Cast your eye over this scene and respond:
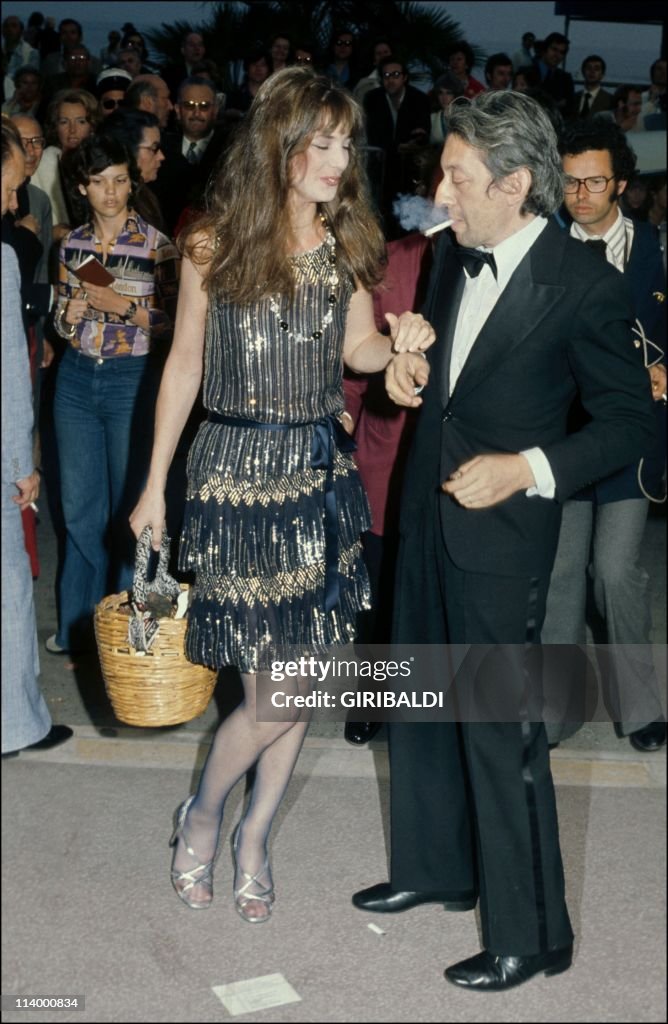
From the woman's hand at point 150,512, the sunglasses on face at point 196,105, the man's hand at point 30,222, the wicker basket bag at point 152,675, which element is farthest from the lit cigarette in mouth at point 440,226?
the sunglasses on face at point 196,105

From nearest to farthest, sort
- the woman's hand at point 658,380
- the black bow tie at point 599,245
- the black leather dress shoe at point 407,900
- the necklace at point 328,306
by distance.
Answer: the necklace at point 328,306 → the black leather dress shoe at point 407,900 → the woman's hand at point 658,380 → the black bow tie at point 599,245

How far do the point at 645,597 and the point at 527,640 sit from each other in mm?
1496

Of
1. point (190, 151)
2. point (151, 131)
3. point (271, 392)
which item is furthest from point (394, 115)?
point (271, 392)

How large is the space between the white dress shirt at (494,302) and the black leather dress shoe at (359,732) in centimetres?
177

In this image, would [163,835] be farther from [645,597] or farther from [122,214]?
[122,214]

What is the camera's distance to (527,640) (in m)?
2.84

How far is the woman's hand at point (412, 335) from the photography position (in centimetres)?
276

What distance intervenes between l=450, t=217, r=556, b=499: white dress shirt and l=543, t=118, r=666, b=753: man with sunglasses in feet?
4.06

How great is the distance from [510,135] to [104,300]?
2.28 metres

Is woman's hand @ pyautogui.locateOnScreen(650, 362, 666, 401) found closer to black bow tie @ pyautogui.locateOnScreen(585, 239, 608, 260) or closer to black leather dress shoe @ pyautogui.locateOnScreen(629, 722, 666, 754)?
black bow tie @ pyautogui.locateOnScreen(585, 239, 608, 260)

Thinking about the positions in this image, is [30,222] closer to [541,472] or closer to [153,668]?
[153,668]

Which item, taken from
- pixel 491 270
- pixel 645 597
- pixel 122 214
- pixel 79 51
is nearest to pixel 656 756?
pixel 645 597

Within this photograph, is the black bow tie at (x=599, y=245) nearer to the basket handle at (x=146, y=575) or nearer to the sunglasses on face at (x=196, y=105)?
the basket handle at (x=146, y=575)

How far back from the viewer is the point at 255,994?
9.33 ft
